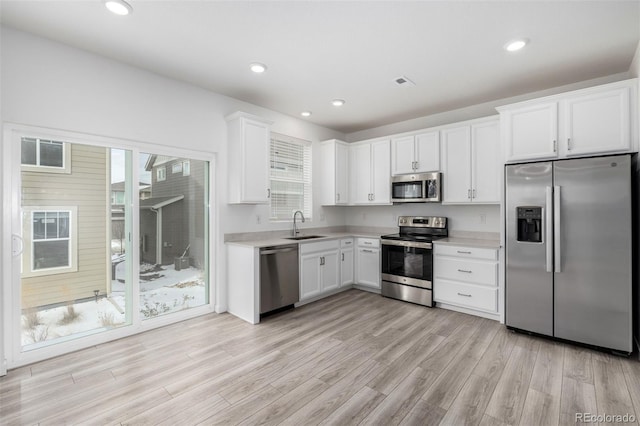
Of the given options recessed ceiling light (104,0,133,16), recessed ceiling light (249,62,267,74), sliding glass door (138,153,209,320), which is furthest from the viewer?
sliding glass door (138,153,209,320)

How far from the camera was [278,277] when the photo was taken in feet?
11.9

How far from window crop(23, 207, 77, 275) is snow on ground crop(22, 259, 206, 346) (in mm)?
380

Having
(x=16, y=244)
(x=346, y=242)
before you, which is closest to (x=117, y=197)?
(x=16, y=244)

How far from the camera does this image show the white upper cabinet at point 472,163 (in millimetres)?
3676

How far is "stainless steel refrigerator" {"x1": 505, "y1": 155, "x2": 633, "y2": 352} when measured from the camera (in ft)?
8.52

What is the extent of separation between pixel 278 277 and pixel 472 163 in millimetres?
2900

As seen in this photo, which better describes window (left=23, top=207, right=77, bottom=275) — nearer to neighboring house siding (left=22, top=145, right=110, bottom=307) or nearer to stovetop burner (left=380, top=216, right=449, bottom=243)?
neighboring house siding (left=22, top=145, right=110, bottom=307)

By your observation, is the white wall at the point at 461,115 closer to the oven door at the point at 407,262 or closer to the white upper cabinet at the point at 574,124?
the white upper cabinet at the point at 574,124

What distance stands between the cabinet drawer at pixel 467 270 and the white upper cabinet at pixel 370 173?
50.6 inches

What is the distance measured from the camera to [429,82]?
3.38 m

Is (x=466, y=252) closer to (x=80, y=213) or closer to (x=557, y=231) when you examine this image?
(x=557, y=231)

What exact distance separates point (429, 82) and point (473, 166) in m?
1.25

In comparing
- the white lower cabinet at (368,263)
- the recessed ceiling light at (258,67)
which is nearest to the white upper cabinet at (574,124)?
the white lower cabinet at (368,263)

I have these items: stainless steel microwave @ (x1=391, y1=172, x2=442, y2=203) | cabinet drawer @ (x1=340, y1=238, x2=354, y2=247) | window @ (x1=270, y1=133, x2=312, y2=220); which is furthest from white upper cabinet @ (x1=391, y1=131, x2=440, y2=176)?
window @ (x1=270, y1=133, x2=312, y2=220)
